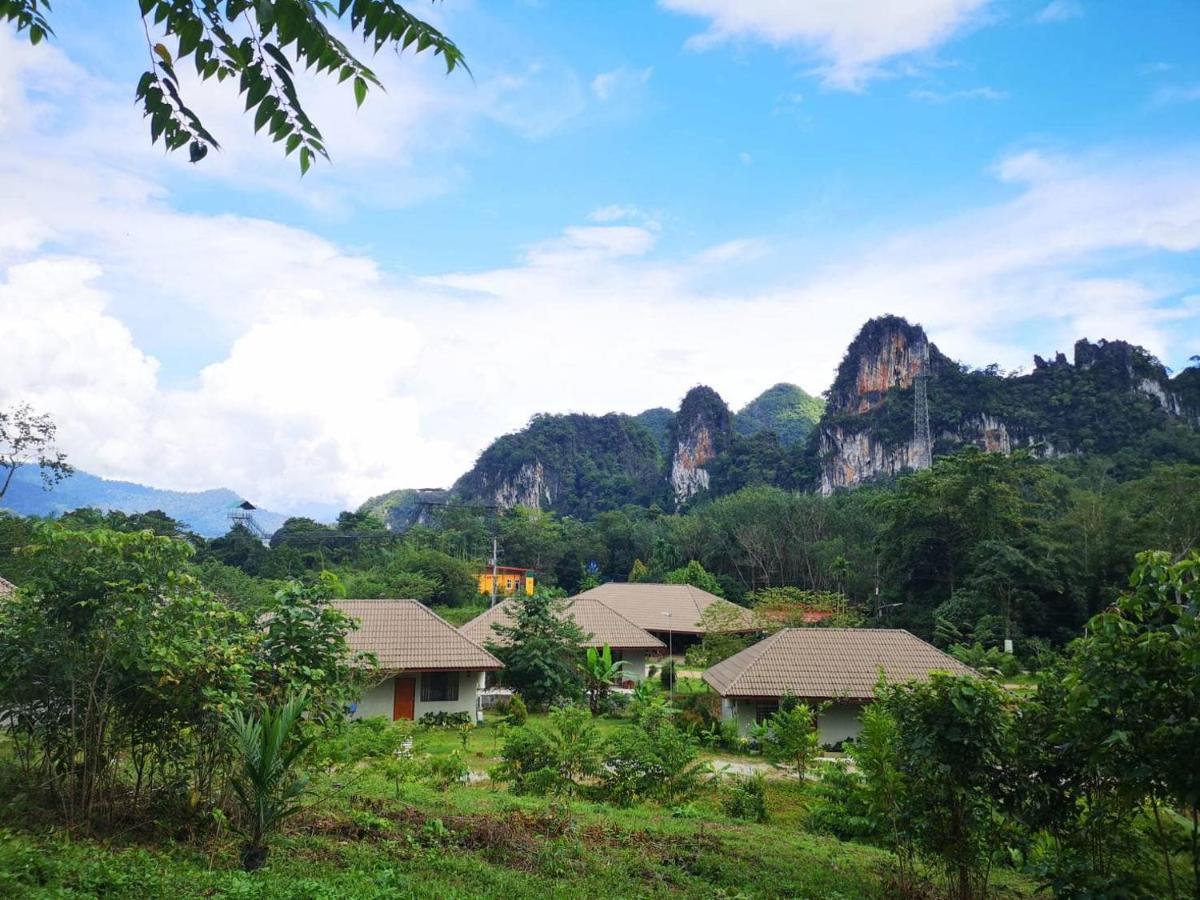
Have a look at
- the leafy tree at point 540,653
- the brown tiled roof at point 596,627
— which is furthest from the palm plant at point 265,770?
the brown tiled roof at point 596,627

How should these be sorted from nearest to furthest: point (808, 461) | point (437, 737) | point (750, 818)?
1. point (750, 818)
2. point (437, 737)
3. point (808, 461)

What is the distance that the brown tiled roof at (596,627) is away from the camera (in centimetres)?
2525

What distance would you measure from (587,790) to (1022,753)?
22.2 ft

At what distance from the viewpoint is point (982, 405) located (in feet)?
218

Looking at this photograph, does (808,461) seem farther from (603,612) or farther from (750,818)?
(750,818)

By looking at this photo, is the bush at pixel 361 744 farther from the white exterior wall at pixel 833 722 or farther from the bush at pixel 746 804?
the white exterior wall at pixel 833 722

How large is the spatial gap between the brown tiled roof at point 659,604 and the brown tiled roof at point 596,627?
10.9ft

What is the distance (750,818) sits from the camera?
416 inches

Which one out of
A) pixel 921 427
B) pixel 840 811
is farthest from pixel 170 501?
pixel 840 811

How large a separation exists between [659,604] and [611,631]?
7282 millimetres

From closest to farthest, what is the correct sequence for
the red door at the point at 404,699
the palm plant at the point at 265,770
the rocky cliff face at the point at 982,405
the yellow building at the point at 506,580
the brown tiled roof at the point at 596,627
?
1. the palm plant at the point at 265,770
2. the red door at the point at 404,699
3. the brown tiled roof at the point at 596,627
4. the yellow building at the point at 506,580
5. the rocky cliff face at the point at 982,405

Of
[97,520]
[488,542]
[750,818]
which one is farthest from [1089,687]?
[488,542]

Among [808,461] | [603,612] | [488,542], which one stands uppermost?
[808,461]

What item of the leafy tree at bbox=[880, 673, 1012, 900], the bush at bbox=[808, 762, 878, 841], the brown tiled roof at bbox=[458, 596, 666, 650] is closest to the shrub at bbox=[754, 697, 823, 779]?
the bush at bbox=[808, 762, 878, 841]
